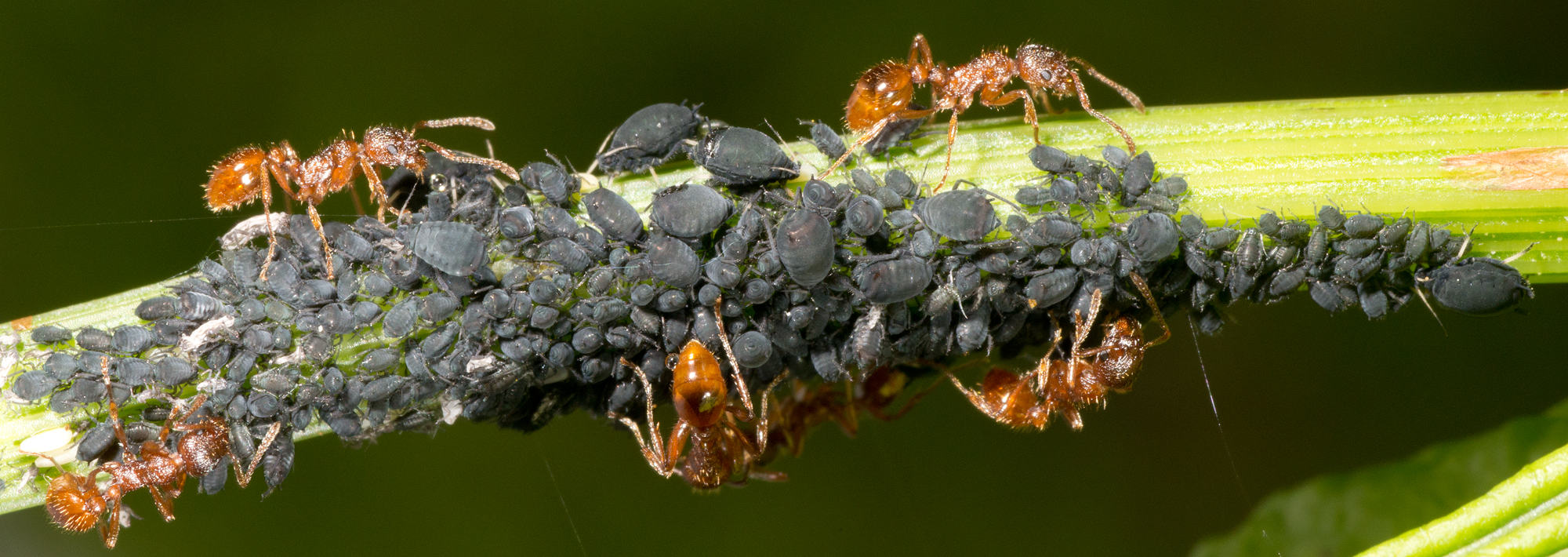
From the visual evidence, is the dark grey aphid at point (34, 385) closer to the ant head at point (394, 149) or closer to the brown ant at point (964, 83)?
the ant head at point (394, 149)

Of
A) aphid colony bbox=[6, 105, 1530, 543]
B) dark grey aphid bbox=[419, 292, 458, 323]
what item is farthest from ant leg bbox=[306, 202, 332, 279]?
dark grey aphid bbox=[419, 292, 458, 323]

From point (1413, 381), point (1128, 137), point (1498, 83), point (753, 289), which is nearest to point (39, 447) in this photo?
point (753, 289)

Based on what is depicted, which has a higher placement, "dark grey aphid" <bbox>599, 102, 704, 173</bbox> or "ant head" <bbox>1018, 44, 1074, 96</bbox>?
"ant head" <bbox>1018, 44, 1074, 96</bbox>

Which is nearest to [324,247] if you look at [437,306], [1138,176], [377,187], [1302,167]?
[377,187]

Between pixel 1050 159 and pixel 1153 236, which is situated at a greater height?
pixel 1050 159

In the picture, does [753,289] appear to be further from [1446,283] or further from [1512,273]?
[1512,273]

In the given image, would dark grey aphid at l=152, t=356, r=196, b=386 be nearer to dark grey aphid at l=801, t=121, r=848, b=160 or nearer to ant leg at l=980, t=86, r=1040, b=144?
dark grey aphid at l=801, t=121, r=848, b=160

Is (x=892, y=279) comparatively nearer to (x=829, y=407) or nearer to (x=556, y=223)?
(x=556, y=223)
